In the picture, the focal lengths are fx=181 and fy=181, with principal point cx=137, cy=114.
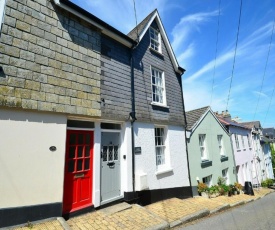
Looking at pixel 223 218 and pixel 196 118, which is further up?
pixel 196 118

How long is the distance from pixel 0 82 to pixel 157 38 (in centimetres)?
856

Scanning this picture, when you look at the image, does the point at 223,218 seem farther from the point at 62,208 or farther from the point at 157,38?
the point at 157,38

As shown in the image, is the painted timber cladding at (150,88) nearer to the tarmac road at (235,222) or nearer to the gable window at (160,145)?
the gable window at (160,145)

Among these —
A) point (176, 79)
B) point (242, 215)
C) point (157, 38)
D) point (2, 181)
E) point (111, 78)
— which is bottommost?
point (242, 215)

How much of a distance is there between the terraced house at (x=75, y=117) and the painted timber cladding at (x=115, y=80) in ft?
0.14

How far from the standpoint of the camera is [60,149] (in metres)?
5.25

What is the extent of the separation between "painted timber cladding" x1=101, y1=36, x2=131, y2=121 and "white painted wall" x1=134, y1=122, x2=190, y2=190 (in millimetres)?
1157

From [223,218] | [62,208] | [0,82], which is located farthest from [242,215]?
[0,82]

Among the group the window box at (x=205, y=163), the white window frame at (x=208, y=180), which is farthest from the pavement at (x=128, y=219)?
the white window frame at (x=208, y=180)

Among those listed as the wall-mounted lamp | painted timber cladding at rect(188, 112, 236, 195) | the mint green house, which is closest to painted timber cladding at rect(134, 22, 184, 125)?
the mint green house

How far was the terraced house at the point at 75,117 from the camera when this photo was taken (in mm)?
4539

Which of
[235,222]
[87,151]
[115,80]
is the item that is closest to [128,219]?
[87,151]

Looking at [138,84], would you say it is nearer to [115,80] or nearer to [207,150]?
[115,80]

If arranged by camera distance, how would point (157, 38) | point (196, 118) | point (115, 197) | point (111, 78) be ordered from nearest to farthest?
point (115, 197) < point (111, 78) < point (157, 38) < point (196, 118)
